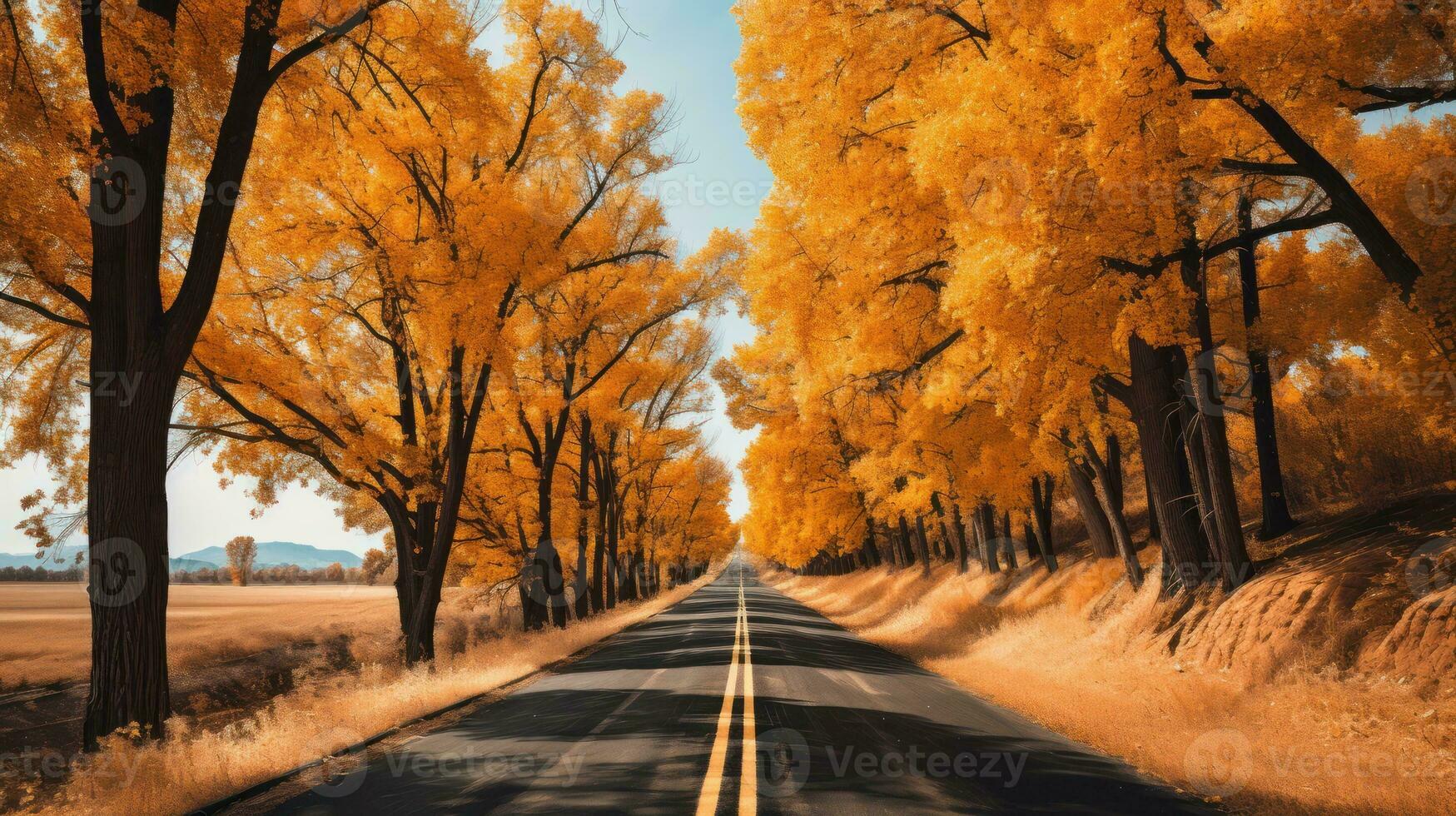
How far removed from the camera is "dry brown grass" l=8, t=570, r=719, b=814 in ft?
17.6

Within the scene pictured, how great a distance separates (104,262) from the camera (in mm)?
7094

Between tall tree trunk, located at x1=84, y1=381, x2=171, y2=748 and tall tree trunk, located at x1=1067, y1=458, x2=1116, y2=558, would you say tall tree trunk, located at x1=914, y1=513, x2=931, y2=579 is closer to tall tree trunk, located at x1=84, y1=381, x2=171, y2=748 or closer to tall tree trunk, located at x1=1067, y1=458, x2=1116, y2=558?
tall tree trunk, located at x1=1067, y1=458, x2=1116, y2=558

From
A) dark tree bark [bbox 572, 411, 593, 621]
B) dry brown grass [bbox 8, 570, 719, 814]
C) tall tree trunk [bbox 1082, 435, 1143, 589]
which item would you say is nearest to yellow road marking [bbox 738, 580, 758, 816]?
dry brown grass [bbox 8, 570, 719, 814]

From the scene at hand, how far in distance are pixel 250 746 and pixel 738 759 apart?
4640 millimetres

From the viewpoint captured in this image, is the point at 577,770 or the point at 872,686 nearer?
the point at 577,770

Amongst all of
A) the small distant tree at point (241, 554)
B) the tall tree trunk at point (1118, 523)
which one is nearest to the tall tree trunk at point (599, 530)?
the tall tree trunk at point (1118, 523)

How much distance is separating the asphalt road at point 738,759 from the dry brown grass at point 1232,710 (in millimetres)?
548

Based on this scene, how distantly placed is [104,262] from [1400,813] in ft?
36.9

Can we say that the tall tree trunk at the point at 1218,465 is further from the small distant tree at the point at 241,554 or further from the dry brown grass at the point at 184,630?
the small distant tree at the point at 241,554

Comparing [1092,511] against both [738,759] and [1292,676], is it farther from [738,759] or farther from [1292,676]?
[738,759]

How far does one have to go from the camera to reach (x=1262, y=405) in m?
15.4

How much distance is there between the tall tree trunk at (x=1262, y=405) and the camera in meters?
13.6

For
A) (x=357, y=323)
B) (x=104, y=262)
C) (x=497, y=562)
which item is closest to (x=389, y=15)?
(x=104, y=262)

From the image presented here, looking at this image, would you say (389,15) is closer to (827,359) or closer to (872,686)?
(827,359)
